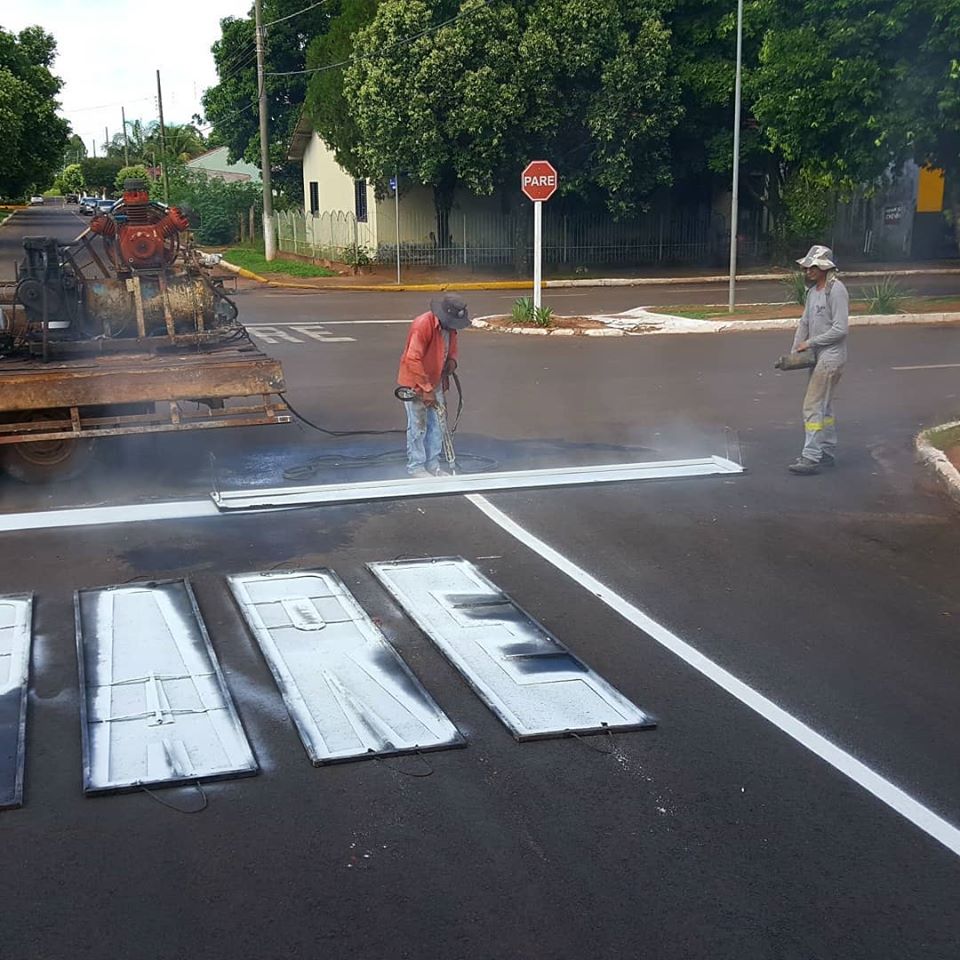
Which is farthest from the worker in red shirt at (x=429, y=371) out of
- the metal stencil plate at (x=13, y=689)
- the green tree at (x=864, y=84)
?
the green tree at (x=864, y=84)

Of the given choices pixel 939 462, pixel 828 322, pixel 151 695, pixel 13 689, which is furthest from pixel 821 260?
pixel 13 689

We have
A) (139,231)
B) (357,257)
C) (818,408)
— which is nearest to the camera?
(818,408)

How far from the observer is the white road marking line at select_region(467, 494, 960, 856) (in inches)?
183

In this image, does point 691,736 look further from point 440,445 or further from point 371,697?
point 440,445

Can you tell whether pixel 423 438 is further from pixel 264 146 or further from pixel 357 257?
pixel 264 146

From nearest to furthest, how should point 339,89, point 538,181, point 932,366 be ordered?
point 932,366, point 538,181, point 339,89

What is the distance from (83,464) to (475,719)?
6.08 m

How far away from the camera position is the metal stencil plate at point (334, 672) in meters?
5.33

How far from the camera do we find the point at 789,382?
1582cm

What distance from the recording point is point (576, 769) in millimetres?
5062

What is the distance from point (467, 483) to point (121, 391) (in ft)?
9.53

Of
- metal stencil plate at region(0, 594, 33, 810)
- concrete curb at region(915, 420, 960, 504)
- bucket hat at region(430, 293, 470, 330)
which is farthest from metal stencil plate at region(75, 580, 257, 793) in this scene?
concrete curb at region(915, 420, 960, 504)

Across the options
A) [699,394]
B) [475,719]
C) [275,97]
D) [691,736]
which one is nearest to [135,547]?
[475,719]

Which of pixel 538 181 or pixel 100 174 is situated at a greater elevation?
pixel 100 174
